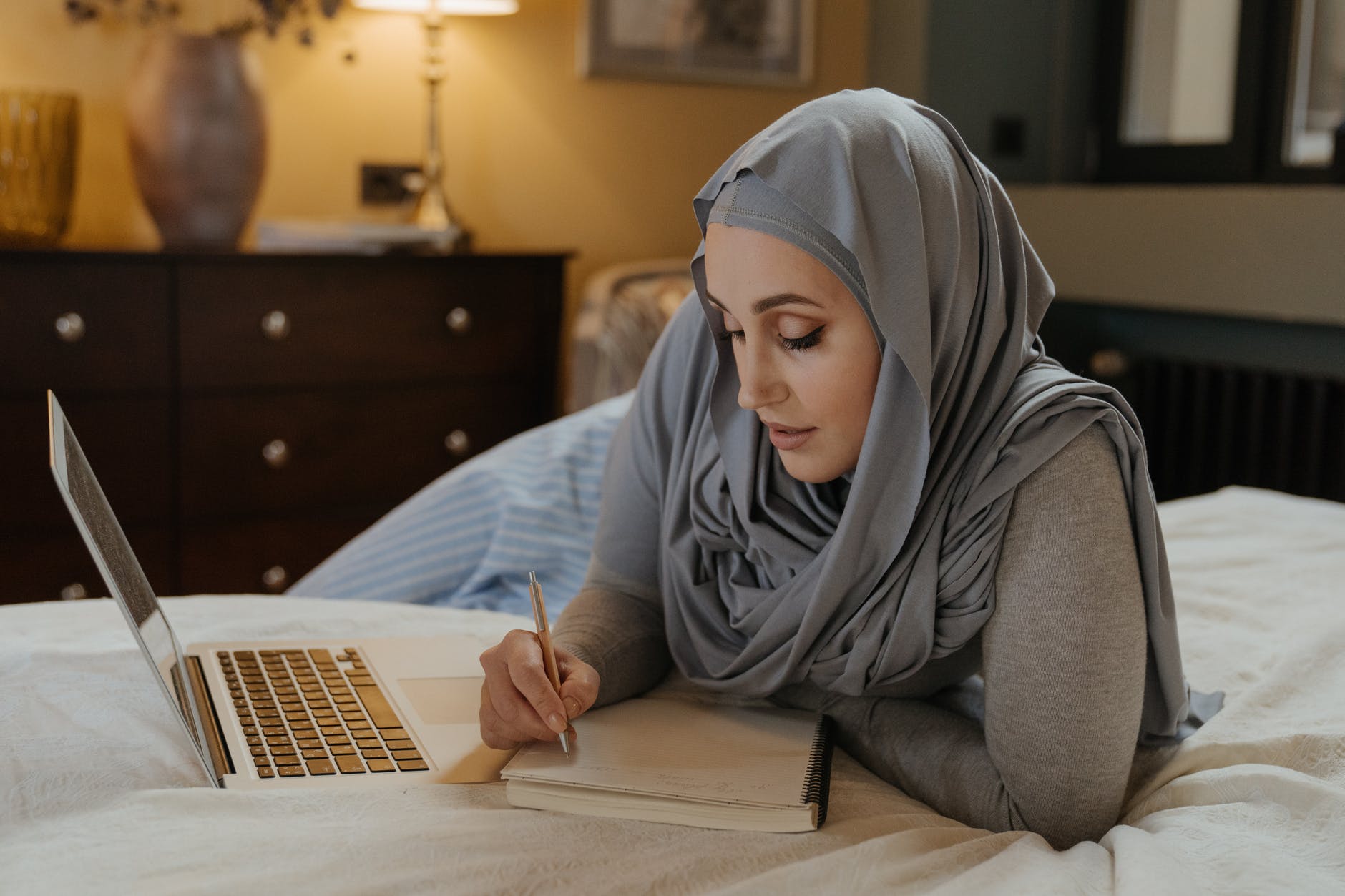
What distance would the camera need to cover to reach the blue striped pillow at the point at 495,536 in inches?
70.2

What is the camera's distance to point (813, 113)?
3.43 feet

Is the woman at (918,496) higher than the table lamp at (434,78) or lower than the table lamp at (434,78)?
lower

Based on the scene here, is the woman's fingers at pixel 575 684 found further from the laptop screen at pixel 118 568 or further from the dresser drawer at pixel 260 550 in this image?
the dresser drawer at pixel 260 550

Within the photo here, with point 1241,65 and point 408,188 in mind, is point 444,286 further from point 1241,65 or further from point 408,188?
point 1241,65

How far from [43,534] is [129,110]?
0.91 metres

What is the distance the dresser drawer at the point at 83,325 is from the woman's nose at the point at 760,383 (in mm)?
1881

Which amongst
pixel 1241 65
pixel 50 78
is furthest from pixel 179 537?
pixel 1241 65

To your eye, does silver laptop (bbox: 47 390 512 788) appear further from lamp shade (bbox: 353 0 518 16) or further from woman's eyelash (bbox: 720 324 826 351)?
lamp shade (bbox: 353 0 518 16)

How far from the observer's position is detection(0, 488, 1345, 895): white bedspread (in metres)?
0.82

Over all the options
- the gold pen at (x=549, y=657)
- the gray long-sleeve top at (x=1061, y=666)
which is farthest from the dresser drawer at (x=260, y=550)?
the gray long-sleeve top at (x=1061, y=666)

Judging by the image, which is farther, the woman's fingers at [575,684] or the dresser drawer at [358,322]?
the dresser drawer at [358,322]

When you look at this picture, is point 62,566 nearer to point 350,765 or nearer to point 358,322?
point 358,322

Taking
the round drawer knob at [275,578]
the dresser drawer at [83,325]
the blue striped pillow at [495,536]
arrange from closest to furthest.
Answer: the blue striped pillow at [495,536]
the dresser drawer at [83,325]
the round drawer knob at [275,578]

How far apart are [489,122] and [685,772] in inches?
104
